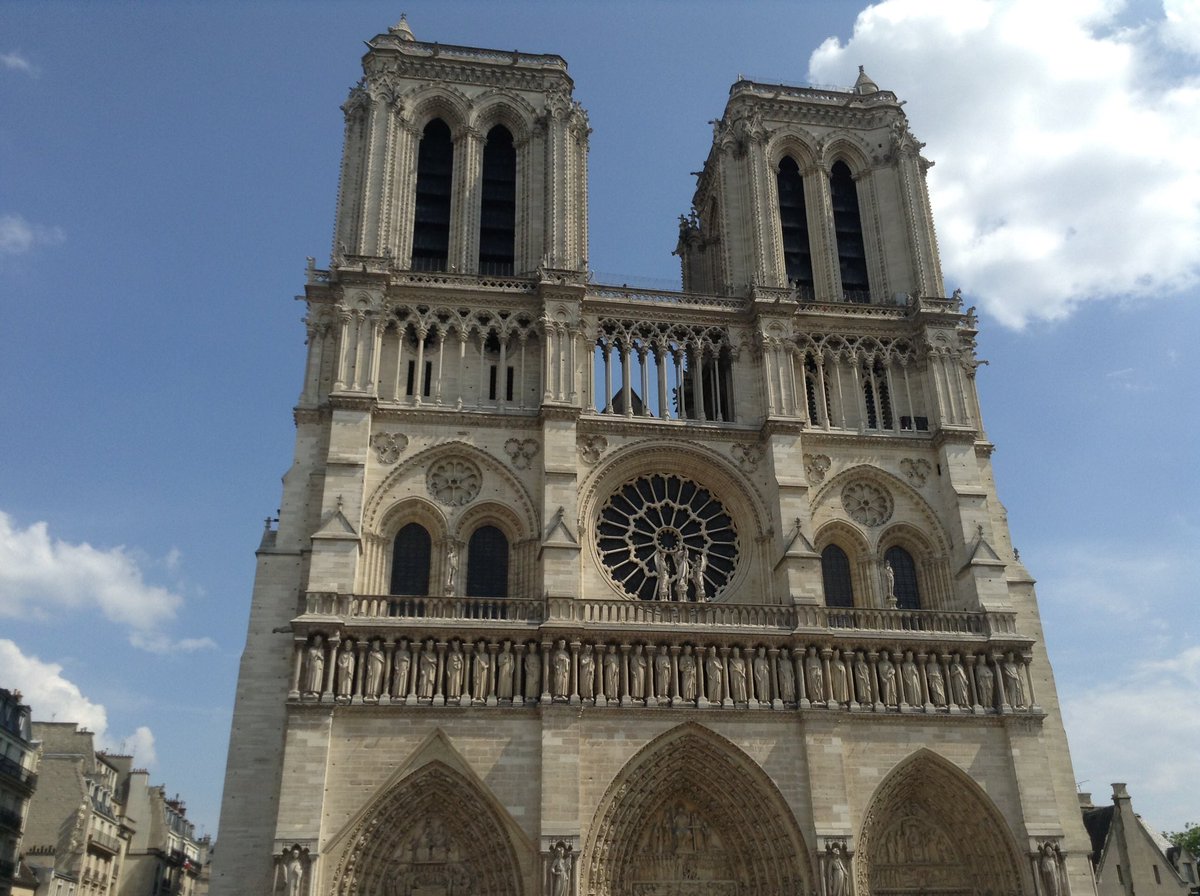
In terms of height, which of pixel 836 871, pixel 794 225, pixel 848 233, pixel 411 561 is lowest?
pixel 836 871

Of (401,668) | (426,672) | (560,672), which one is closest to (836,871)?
(560,672)

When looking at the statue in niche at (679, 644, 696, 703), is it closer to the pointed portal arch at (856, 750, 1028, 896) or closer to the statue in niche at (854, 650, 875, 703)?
the statue in niche at (854, 650, 875, 703)

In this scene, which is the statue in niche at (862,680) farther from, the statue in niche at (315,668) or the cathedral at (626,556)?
the statue in niche at (315,668)

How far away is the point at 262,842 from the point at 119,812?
2123cm

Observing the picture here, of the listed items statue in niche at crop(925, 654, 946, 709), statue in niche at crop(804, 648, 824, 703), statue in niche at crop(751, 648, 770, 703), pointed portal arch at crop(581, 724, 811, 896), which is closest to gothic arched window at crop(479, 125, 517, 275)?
statue in niche at crop(751, 648, 770, 703)

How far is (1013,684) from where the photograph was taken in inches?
854

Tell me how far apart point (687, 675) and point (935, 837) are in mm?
6045

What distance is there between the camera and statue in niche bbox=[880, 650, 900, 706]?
2127 centimetres

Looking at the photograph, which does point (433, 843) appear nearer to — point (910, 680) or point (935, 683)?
point (910, 680)

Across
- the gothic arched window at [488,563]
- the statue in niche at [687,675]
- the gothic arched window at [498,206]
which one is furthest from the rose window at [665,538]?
the gothic arched window at [498,206]

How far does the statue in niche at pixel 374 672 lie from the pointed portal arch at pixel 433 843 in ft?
5.69

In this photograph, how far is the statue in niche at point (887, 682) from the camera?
69.8ft

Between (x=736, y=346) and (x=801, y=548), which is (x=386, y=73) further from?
(x=801, y=548)

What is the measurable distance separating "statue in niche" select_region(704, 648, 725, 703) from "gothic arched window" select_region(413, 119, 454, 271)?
38.8ft
